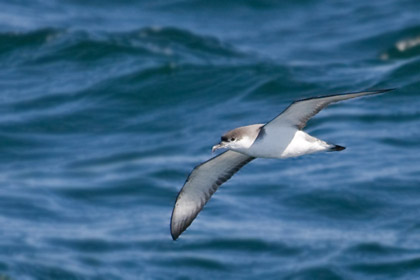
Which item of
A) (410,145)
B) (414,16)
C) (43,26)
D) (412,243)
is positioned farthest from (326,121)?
(43,26)

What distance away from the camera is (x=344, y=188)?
775 inches

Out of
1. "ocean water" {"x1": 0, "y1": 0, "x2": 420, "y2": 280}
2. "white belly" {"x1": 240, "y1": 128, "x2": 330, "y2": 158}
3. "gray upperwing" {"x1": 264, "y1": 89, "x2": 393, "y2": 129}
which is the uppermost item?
"ocean water" {"x1": 0, "y1": 0, "x2": 420, "y2": 280}

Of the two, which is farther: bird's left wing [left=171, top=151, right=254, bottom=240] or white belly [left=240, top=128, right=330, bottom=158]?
bird's left wing [left=171, top=151, right=254, bottom=240]

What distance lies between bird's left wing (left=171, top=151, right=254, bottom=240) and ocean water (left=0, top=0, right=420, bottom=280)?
645cm

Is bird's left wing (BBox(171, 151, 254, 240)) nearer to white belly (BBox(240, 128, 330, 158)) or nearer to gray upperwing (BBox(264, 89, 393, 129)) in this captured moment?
white belly (BBox(240, 128, 330, 158))

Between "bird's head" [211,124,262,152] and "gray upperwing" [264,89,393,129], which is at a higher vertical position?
"gray upperwing" [264,89,393,129]

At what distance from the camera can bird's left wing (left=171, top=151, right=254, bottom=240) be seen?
11000 millimetres

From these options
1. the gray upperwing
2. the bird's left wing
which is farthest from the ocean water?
the gray upperwing

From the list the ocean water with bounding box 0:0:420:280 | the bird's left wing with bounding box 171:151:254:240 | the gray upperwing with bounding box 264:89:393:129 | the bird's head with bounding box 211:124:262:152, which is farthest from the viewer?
the ocean water with bounding box 0:0:420:280

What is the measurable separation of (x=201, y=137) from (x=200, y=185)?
36.0ft

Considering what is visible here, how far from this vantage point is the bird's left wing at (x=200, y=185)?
433 inches

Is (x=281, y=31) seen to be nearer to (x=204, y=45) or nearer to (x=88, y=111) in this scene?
(x=204, y=45)

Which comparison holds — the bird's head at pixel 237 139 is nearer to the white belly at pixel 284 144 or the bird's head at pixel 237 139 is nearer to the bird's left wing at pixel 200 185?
the white belly at pixel 284 144

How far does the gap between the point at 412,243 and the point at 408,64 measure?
6020 millimetres
